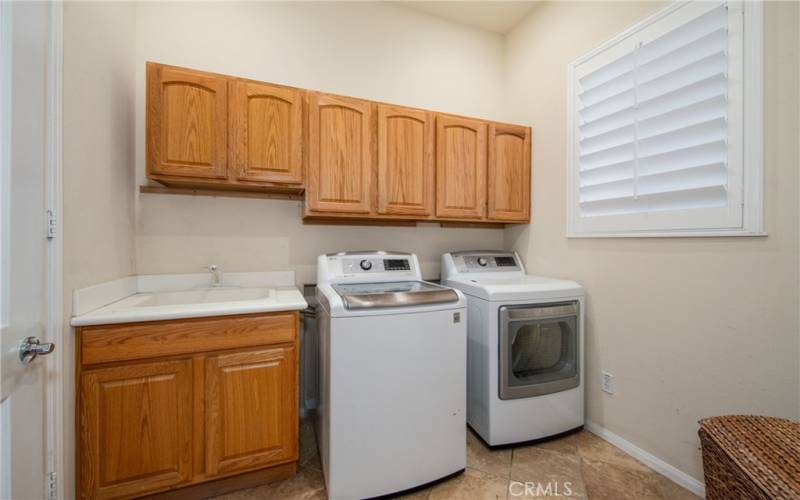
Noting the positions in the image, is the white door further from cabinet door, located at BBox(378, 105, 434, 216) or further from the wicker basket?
the wicker basket

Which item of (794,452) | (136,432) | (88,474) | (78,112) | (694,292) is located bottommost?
(88,474)

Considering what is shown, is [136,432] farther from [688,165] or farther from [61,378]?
[688,165]

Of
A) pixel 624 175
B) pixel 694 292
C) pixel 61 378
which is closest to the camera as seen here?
pixel 61 378

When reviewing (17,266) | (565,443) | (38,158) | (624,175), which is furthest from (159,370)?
(624,175)

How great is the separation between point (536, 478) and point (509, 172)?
1922mm

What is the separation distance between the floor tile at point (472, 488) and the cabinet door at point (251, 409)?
75 cm

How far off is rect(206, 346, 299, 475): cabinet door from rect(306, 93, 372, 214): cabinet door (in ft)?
2.91

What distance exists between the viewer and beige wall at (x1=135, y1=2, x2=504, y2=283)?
1905 millimetres

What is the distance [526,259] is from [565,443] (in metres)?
1.27

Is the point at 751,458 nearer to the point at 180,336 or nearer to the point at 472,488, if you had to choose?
the point at 472,488

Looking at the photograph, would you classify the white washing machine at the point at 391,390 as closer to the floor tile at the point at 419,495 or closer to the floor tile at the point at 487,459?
the floor tile at the point at 419,495

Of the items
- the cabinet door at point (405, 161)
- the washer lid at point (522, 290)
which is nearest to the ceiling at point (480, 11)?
the cabinet door at point (405, 161)

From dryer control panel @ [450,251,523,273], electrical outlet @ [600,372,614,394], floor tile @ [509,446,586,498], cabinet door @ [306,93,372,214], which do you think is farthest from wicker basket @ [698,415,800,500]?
cabinet door @ [306,93,372,214]

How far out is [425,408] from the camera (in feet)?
5.03
